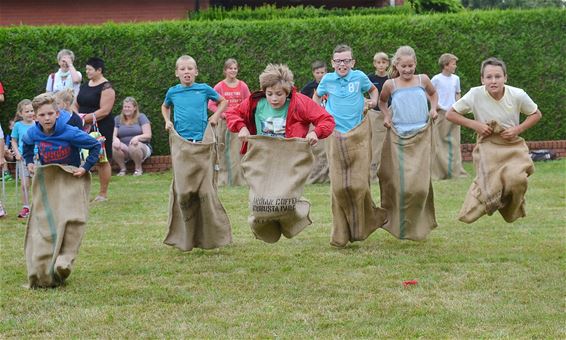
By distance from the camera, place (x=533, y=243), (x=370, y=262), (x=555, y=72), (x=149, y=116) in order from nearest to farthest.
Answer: (x=370, y=262) < (x=533, y=243) < (x=149, y=116) < (x=555, y=72)

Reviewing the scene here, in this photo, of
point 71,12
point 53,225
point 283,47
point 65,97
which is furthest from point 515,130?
point 71,12

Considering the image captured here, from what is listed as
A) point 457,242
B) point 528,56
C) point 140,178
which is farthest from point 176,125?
point 528,56

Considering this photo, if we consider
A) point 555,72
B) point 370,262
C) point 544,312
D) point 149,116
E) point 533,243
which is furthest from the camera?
point 555,72

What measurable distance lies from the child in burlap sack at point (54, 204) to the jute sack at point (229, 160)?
24.9 ft

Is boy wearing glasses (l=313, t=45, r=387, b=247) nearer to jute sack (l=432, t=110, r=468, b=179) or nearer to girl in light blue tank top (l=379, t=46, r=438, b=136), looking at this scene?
girl in light blue tank top (l=379, t=46, r=438, b=136)

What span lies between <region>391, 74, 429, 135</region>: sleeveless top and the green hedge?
27.9 ft

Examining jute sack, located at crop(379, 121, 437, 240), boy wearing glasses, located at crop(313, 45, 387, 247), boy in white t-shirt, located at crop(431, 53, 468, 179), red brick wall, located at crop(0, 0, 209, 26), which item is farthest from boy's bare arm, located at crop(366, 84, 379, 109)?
red brick wall, located at crop(0, 0, 209, 26)

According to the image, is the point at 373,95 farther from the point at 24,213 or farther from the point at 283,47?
the point at 283,47

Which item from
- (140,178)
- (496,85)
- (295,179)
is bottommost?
(140,178)

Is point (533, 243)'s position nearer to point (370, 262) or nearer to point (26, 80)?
point (370, 262)

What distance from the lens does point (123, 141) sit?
17984 millimetres

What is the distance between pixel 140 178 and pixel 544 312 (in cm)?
1109

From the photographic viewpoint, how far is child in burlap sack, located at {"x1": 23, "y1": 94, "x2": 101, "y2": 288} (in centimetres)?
830

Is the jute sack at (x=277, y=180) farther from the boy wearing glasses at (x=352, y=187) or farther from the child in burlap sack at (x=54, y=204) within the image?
the child in burlap sack at (x=54, y=204)
